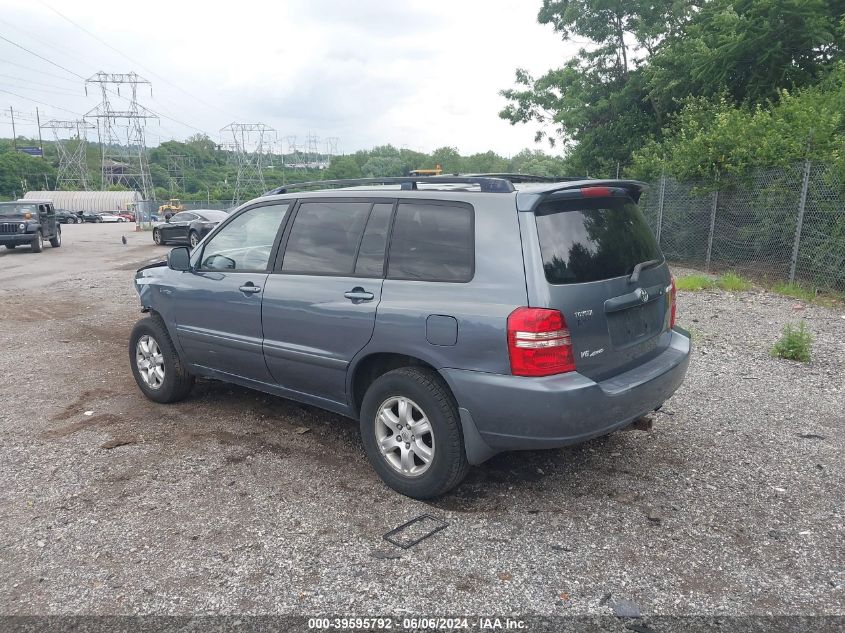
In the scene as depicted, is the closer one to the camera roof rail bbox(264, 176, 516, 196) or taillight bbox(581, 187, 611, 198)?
roof rail bbox(264, 176, 516, 196)

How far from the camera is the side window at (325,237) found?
165 inches

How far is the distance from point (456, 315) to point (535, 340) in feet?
1.50

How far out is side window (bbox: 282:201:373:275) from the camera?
165 inches

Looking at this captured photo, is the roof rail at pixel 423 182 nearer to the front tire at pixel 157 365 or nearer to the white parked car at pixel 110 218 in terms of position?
the front tire at pixel 157 365

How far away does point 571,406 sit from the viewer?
3330mm

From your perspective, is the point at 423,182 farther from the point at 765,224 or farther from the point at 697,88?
the point at 697,88

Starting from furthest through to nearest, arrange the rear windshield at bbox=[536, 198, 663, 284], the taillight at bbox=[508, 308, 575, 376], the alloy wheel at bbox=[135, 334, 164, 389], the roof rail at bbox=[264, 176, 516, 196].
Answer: the alloy wheel at bbox=[135, 334, 164, 389] < the roof rail at bbox=[264, 176, 516, 196] < the rear windshield at bbox=[536, 198, 663, 284] < the taillight at bbox=[508, 308, 575, 376]

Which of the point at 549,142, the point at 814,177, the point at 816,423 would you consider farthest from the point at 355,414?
the point at 549,142

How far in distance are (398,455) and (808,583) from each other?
2167 millimetres

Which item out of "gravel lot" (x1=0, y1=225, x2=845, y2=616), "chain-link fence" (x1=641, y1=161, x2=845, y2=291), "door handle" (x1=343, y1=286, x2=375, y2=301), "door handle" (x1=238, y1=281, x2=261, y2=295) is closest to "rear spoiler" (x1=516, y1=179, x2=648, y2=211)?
"door handle" (x1=343, y1=286, x2=375, y2=301)

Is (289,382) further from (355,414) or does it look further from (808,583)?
(808,583)

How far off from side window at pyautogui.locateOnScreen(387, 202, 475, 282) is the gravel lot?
135cm

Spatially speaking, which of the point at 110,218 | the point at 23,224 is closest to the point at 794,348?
the point at 23,224

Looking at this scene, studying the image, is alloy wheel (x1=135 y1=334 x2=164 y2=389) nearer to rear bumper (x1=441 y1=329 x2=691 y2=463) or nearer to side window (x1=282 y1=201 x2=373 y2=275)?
side window (x1=282 y1=201 x2=373 y2=275)
